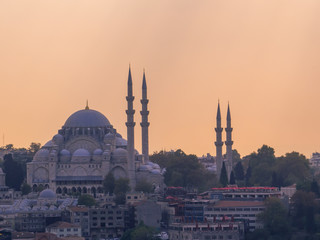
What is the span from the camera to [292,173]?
13838 centimetres

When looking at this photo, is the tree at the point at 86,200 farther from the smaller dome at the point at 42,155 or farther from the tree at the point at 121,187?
the smaller dome at the point at 42,155

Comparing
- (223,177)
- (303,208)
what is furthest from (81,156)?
(303,208)

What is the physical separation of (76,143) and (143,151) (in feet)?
20.7

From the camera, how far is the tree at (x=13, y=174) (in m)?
133

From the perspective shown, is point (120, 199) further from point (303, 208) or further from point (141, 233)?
point (303, 208)

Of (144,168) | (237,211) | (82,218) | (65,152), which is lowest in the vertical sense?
(82,218)

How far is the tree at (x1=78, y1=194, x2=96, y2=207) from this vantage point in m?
118

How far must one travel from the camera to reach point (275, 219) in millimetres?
107312

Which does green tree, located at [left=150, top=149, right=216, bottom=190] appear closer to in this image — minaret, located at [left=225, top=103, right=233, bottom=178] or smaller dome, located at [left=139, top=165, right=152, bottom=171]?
minaret, located at [left=225, top=103, right=233, bottom=178]

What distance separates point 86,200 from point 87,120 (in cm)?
2068

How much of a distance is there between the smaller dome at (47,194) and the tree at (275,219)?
20286 millimetres

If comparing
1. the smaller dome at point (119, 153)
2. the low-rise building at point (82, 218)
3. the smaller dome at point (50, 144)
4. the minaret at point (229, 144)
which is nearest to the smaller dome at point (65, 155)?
the smaller dome at point (50, 144)

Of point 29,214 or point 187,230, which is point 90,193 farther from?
point 187,230

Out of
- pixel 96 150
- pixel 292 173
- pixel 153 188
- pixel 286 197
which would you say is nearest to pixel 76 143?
pixel 96 150
